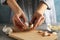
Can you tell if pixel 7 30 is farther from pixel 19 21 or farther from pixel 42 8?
pixel 42 8

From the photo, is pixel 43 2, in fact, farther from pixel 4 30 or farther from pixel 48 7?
pixel 4 30

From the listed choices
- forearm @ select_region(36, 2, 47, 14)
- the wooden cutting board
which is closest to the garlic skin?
the wooden cutting board

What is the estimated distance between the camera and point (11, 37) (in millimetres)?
743

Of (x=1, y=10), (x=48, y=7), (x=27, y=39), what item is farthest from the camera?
(x=1, y=10)

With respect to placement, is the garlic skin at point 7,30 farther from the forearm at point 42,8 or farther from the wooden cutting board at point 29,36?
the forearm at point 42,8

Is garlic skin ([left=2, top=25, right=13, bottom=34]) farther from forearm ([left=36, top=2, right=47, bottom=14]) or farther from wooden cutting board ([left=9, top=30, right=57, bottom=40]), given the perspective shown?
forearm ([left=36, top=2, right=47, bottom=14])

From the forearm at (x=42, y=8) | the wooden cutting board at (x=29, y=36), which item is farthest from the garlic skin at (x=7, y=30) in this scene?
the forearm at (x=42, y=8)

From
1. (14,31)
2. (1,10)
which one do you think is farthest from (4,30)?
(1,10)

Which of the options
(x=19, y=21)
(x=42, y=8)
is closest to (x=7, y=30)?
(x=19, y=21)

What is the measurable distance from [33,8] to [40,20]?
139 millimetres

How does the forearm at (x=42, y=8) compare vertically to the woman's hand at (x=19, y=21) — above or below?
above

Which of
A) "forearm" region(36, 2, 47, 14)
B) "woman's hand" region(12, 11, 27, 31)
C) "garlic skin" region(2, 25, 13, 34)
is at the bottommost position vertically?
"garlic skin" region(2, 25, 13, 34)

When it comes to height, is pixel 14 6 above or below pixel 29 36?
above

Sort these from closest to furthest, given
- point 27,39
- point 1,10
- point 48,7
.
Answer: point 27,39, point 48,7, point 1,10
